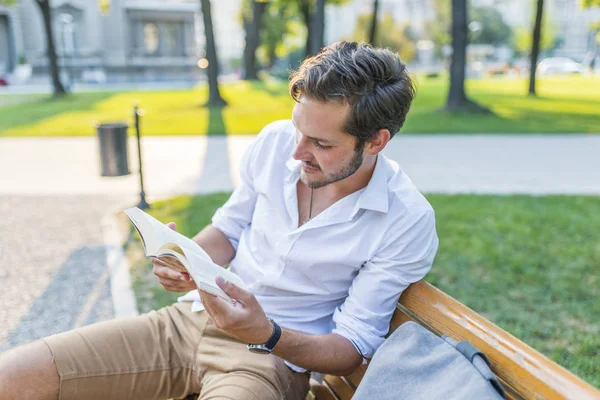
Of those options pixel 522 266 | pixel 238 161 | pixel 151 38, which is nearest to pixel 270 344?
pixel 522 266

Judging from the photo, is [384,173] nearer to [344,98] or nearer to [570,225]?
[344,98]

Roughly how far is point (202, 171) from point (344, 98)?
292 inches

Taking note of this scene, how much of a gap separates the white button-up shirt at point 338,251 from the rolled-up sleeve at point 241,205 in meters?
0.08

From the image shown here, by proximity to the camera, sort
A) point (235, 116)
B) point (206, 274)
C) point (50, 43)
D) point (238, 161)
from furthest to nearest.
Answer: point (50, 43)
point (235, 116)
point (238, 161)
point (206, 274)

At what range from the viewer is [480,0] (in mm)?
85625

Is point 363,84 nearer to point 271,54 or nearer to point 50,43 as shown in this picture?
point 50,43

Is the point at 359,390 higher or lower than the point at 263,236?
lower

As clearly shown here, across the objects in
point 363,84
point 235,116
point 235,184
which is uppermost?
point 363,84

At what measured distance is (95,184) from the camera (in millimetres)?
8508

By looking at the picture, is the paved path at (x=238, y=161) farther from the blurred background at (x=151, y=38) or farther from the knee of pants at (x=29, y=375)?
the blurred background at (x=151, y=38)

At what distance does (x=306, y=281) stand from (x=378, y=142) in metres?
0.59

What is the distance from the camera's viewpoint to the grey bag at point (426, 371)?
1.58 metres

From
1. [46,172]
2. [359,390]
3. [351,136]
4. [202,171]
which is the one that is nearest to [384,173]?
[351,136]

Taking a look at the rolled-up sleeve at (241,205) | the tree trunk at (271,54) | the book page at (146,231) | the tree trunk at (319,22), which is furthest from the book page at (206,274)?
the tree trunk at (271,54)
